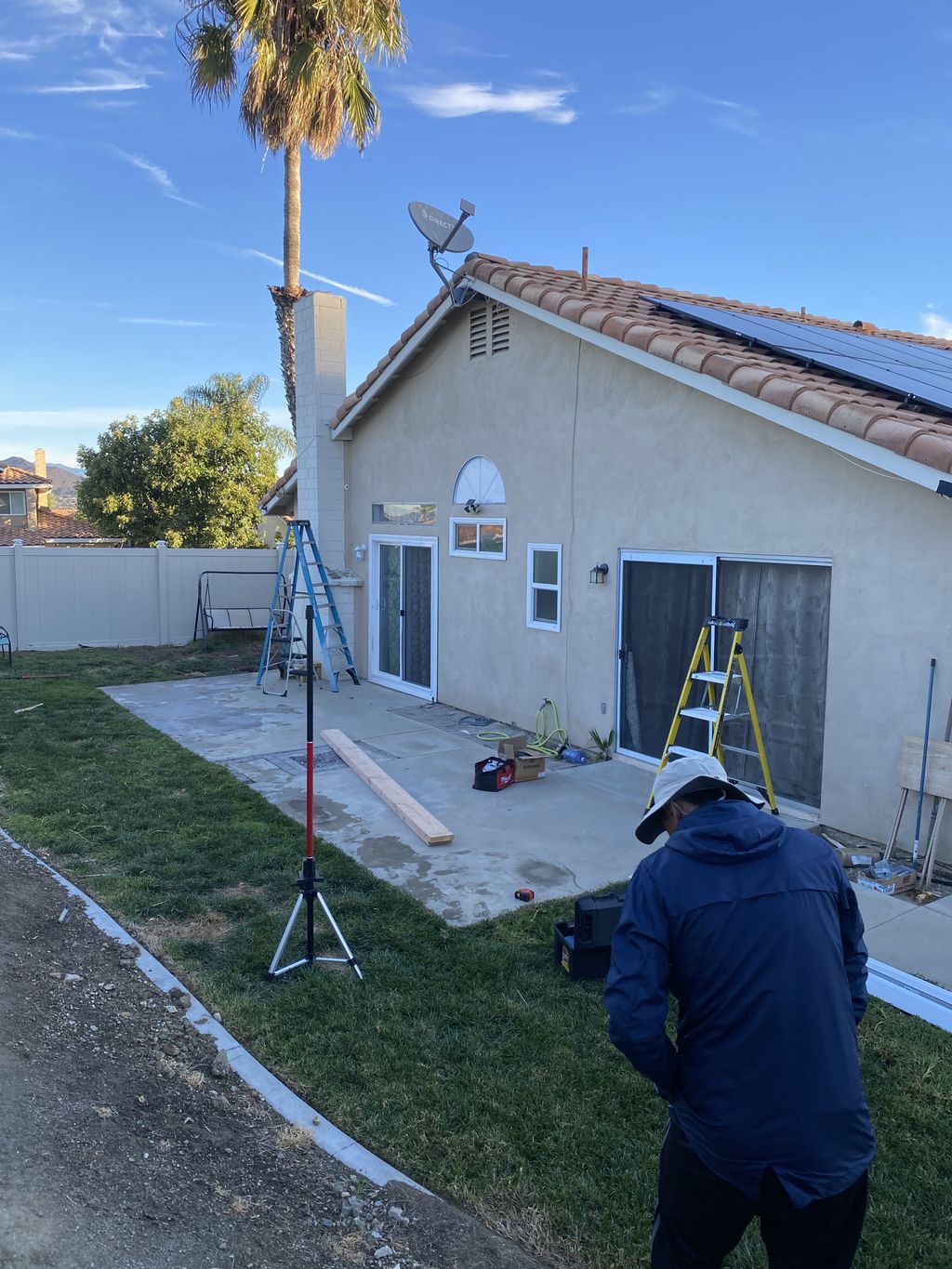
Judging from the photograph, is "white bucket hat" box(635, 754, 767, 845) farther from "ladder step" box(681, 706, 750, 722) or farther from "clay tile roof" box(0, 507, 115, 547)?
"clay tile roof" box(0, 507, 115, 547)

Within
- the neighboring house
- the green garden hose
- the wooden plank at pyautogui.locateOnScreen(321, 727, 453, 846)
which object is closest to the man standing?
the wooden plank at pyautogui.locateOnScreen(321, 727, 453, 846)

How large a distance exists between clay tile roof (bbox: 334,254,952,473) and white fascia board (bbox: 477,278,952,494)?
84 mm

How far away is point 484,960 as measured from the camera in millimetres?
4949

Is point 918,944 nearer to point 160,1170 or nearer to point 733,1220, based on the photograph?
point 733,1220

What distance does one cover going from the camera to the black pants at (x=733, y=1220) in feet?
6.88

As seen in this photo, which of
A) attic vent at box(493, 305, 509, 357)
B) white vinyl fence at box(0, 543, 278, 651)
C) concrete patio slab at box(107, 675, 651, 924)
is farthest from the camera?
white vinyl fence at box(0, 543, 278, 651)

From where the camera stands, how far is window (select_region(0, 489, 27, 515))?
36.4m

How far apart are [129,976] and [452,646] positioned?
7372 mm

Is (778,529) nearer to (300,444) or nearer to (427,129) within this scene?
(300,444)

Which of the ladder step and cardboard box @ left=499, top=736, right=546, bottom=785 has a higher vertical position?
the ladder step

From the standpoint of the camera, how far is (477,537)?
11.2 meters

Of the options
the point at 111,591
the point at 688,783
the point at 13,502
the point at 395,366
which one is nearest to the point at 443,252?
the point at 395,366

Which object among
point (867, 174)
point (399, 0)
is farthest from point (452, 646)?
point (867, 174)

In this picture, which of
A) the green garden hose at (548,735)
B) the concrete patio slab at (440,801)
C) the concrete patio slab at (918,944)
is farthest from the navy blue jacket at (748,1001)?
the green garden hose at (548,735)
